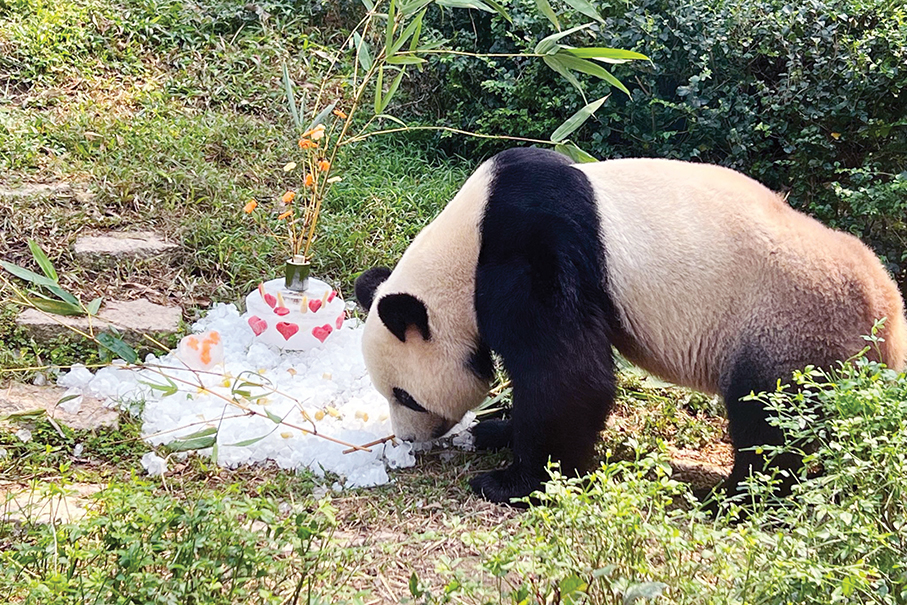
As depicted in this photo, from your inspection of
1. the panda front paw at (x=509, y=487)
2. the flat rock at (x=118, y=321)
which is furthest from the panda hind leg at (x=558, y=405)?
the flat rock at (x=118, y=321)

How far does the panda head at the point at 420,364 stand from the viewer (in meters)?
3.31

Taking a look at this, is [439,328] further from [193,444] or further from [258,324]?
[258,324]

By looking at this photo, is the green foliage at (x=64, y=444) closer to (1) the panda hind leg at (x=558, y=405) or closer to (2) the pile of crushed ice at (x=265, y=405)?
(2) the pile of crushed ice at (x=265, y=405)

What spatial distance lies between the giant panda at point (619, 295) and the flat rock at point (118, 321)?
1.45 m

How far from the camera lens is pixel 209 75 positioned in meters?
6.36

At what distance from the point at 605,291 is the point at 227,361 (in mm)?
1901

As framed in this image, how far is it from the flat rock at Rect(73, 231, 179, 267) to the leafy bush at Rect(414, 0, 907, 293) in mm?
2400

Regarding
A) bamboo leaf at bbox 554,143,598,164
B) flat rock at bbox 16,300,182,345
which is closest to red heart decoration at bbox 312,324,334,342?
flat rock at bbox 16,300,182,345

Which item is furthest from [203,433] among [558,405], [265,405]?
[558,405]

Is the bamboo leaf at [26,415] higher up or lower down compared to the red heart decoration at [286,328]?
lower down

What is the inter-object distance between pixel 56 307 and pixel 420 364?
5.34 feet

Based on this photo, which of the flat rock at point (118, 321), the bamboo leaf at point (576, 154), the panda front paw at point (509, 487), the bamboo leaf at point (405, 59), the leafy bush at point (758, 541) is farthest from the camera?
the bamboo leaf at point (576, 154)

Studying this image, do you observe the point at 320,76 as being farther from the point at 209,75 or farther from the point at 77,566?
Answer: the point at 77,566

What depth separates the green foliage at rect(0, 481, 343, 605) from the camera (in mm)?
1926
